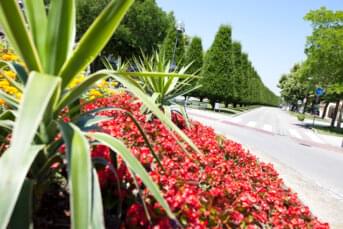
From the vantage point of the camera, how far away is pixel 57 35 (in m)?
1.64

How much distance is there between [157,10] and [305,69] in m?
17.8

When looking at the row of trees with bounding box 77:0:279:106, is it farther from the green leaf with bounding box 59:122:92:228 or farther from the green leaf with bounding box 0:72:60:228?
the green leaf with bounding box 0:72:60:228

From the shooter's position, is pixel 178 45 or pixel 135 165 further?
pixel 178 45

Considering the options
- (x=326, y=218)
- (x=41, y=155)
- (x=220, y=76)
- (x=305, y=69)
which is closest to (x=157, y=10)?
(x=220, y=76)

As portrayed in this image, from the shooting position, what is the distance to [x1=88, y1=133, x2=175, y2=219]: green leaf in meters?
1.28

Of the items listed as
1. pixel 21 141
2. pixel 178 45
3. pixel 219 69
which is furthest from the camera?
pixel 178 45

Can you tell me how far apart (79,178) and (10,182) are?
9.5 inches

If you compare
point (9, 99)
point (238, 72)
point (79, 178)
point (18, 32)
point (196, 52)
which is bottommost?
point (79, 178)

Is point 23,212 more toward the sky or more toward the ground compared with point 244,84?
more toward the ground

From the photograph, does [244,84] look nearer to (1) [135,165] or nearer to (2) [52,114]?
(2) [52,114]

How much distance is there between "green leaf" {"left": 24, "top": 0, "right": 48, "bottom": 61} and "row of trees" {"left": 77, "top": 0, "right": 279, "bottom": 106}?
78.3 ft

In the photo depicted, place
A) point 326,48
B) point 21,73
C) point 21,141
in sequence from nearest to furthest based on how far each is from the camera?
point 21,141 < point 21,73 < point 326,48

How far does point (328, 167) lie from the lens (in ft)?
34.0

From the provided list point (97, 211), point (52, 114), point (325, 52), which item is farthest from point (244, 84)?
point (97, 211)
